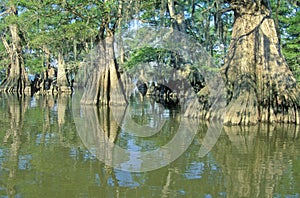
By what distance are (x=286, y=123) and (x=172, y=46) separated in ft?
24.2

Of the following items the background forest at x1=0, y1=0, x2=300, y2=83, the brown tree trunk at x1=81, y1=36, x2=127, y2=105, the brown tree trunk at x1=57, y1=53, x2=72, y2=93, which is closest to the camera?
the background forest at x1=0, y1=0, x2=300, y2=83

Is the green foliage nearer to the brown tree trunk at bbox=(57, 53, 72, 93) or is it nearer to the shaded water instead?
the shaded water

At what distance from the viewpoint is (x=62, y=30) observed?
1784 centimetres

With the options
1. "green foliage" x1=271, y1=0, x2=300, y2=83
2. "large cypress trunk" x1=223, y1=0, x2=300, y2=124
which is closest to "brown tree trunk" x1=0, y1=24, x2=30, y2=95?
"green foliage" x1=271, y1=0, x2=300, y2=83

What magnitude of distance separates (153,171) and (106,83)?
494 inches

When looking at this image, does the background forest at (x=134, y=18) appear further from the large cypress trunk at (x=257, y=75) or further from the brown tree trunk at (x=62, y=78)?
the brown tree trunk at (x=62, y=78)

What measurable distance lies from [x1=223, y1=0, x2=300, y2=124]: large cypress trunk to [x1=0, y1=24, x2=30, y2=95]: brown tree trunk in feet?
75.4

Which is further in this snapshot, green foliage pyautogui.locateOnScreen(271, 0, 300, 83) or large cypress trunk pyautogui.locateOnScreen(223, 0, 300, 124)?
green foliage pyautogui.locateOnScreen(271, 0, 300, 83)

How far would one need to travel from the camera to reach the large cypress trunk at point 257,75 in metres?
10.0

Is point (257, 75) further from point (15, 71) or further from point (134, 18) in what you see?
point (15, 71)


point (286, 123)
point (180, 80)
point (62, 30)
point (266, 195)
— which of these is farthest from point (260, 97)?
point (62, 30)

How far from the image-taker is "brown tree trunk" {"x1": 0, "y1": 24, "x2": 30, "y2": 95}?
3092 cm

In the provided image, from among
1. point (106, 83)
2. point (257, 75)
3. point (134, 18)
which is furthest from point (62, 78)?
point (257, 75)

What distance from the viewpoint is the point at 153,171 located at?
5.24 metres
